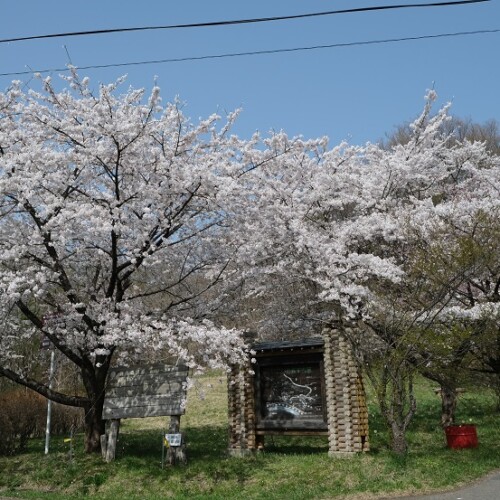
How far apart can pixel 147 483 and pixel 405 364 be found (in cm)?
519

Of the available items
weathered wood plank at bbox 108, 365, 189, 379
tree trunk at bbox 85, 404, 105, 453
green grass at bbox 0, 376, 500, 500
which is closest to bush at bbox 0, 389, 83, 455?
green grass at bbox 0, 376, 500, 500

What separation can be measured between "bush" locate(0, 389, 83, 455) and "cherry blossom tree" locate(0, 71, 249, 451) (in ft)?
7.33

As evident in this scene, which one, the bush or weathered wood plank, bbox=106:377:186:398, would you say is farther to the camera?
the bush

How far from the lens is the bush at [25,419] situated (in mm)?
13945

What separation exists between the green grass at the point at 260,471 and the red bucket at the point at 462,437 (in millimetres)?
178

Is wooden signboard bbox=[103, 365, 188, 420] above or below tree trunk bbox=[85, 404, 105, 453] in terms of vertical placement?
above

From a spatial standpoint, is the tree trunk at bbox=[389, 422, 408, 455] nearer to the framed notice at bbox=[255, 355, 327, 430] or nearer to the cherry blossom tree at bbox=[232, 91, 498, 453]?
the cherry blossom tree at bbox=[232, 91, 498, 453]

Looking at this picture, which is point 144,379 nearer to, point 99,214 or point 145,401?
point 145,401

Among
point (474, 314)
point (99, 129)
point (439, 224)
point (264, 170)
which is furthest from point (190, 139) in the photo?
point (474, 314)

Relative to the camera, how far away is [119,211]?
11.1m

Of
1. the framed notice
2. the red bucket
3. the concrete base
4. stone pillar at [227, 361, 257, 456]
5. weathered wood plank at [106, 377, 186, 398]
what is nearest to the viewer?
the red bucket

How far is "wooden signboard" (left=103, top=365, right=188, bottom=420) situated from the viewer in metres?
11.5

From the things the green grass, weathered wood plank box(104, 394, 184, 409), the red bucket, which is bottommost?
the green grass

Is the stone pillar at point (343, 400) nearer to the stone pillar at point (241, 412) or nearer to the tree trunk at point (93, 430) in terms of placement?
the stone pillar at point (241, 412)
